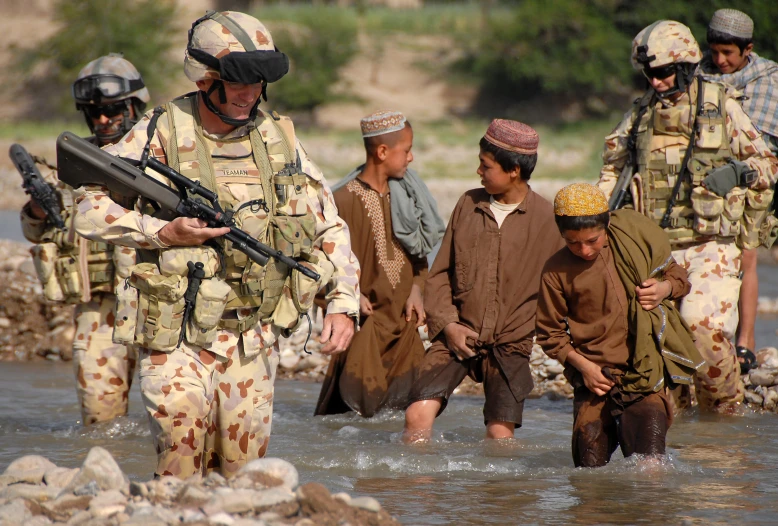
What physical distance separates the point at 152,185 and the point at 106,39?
127ft

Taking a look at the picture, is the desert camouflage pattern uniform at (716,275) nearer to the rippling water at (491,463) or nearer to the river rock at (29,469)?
the rippling water at (491,463)

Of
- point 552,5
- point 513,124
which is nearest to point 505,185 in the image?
point 513,124

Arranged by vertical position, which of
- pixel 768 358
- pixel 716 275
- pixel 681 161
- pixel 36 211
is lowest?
pixel 768 358

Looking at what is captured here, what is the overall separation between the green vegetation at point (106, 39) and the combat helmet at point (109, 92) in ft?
112

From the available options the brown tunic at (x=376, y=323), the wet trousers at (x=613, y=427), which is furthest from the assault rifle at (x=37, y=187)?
the wet trousers at (x=613, y=427)

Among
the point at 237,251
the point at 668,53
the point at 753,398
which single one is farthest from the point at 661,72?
the point at 237,251

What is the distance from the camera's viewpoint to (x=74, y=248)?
636cm

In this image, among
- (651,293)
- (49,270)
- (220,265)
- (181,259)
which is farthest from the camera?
(49,270)

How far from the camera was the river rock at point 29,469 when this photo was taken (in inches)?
169

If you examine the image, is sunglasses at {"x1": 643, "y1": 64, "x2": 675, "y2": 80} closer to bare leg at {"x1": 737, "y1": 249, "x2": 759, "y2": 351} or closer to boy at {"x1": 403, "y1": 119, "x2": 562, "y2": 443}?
boy at {"x1": 403, "y1": 119, "x2": 562, "y2": 443}

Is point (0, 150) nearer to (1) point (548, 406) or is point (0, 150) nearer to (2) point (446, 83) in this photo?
(2) point (446, 83)

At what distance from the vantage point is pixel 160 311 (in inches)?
165

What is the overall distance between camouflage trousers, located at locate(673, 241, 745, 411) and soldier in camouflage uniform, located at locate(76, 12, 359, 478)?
A: 109 inches

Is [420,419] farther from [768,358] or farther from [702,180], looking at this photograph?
[768,358]
